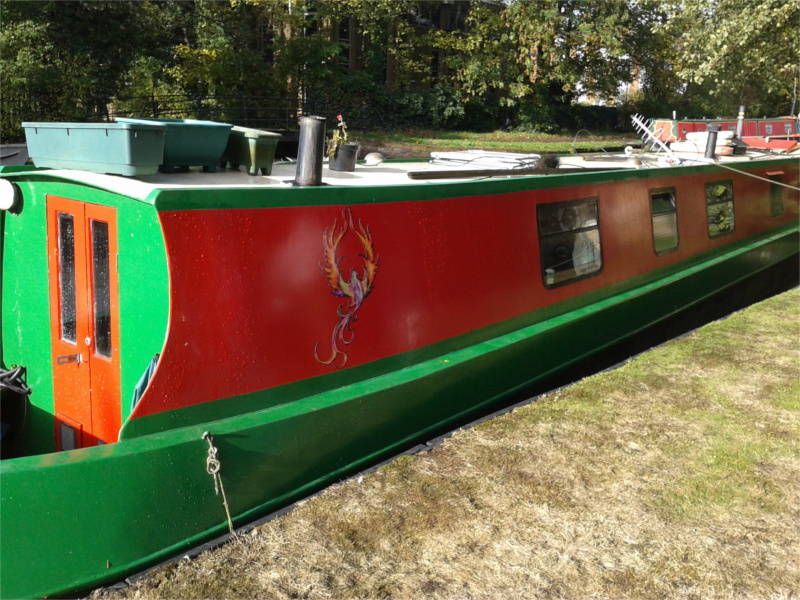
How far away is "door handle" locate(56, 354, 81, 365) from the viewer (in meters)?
4.16

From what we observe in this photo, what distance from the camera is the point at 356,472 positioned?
4.53m

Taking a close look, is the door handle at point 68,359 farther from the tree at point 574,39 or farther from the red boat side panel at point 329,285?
the tree at point 574,39

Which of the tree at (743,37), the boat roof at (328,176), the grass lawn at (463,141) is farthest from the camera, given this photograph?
the grass lawn at (463,141)

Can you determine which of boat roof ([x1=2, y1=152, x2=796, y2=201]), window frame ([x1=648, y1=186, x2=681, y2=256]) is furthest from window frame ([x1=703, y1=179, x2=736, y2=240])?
window frame ([x1=648, y1=186, x2=681, y2=256])

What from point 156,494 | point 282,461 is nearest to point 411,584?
point 282,461

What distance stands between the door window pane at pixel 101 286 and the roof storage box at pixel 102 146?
1.03 ft

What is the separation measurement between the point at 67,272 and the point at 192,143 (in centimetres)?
94

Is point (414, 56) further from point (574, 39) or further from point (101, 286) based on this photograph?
point (101, 286)

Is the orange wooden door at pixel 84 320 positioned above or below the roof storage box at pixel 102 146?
below

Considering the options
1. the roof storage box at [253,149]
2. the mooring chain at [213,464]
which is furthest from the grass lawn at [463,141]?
the mooring chain at [213,464]

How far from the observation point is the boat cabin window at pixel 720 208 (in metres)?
8.45

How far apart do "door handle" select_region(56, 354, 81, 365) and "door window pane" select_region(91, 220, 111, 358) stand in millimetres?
191

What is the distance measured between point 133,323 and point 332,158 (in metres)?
2.53

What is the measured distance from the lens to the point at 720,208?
868cm
